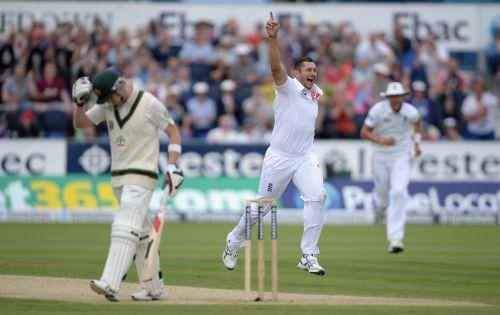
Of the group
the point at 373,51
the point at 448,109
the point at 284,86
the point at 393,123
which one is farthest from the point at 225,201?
the point at 284,86

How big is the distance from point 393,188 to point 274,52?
5598 mm

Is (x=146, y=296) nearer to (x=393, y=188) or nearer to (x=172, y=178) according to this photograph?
(x=172, y=178)

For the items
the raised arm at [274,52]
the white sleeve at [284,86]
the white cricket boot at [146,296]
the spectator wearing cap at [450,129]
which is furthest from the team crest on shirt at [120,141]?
the spectator wearing cap at [450,129]

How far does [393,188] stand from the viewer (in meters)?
16.8

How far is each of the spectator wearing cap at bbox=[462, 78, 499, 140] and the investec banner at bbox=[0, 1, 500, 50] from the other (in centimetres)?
333

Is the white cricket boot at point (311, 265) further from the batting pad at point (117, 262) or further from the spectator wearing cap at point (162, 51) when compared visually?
the spectator wearing cap at point (162, 51)

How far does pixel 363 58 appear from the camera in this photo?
27172mm

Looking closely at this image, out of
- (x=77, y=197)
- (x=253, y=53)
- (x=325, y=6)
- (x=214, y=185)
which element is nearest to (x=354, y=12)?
(x=325, y=6)

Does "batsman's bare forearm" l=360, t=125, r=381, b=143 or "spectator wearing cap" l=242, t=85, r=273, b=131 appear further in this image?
"spectator wearing cap" l=242, t=85, r=273, b=131

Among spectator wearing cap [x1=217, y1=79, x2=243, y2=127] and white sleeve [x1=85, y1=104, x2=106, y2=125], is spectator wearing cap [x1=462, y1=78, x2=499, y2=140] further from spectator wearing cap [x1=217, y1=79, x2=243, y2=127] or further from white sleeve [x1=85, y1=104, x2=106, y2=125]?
white sleeve [x1=85, y1=104, x2=106, y2=125]

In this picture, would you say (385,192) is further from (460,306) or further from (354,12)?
(354,12)

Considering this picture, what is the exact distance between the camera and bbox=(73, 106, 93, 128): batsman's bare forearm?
1029 centimetres

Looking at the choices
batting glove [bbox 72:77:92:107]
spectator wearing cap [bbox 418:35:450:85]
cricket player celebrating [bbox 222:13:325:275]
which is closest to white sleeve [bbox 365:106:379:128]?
cricket player celebrating [bbox 222:13:325:275]

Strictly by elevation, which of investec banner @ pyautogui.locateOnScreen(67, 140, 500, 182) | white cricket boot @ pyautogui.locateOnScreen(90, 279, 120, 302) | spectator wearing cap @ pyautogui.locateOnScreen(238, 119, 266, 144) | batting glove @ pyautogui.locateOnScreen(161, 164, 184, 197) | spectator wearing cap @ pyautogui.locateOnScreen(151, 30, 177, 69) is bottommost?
white cricket boot @ pyautogui.locateOnScreen(90, 279, 120, 302)
